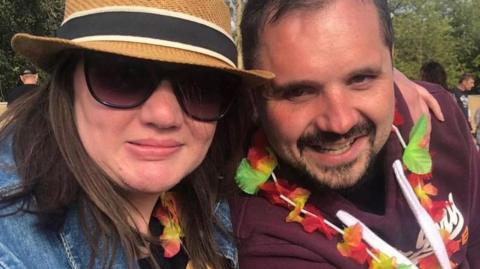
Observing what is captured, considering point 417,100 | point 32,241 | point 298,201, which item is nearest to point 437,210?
point 417,100

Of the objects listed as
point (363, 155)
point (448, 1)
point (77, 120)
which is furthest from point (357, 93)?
point (448, 1)

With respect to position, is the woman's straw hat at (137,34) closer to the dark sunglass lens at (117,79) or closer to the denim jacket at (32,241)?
the dark sunglass lens at (117,79)

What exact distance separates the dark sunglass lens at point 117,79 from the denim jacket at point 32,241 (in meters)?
0.28

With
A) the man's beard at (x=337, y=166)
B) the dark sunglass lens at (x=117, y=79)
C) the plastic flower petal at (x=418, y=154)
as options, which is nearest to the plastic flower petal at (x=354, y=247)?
the man's beard at (x=337, y=166)

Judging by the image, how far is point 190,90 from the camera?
142cm

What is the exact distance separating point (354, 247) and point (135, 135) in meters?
0.85

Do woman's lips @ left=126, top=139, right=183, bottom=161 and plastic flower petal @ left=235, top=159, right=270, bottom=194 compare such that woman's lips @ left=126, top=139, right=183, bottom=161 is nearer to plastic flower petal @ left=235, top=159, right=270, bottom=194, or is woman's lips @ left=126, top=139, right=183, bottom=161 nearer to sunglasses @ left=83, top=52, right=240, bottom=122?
sunglasses @ left=83, top=52, right=240, bottom=122

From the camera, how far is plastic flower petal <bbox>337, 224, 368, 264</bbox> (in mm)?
1815

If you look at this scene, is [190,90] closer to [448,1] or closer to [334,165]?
[334,165]

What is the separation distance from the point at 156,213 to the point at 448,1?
48.5 meters

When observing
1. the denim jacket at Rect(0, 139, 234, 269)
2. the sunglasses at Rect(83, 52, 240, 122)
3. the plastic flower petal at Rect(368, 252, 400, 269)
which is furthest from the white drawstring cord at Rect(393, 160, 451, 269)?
the denim jacket at Rect(0, 139, 234, 269)

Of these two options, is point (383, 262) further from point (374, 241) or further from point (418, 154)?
point (418, 154)

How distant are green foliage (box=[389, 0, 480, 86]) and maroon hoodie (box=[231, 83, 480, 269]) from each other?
3025 cm

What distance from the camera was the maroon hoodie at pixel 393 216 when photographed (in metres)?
1.79
